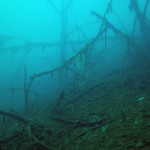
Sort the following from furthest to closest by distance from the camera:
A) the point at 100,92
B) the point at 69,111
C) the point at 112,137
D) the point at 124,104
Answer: the point at 100,92, the point at 69,111, the point at 124,104, the point at 112,137

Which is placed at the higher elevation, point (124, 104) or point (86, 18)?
point (86, 18)

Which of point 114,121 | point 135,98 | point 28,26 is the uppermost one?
point 28,26

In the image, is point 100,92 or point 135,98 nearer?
point 135,98

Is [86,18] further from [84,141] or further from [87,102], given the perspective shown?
[84,141]

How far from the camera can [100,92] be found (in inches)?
261

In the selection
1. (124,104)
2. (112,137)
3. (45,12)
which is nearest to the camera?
(112,137)

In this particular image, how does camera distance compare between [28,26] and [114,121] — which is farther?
[28,26]

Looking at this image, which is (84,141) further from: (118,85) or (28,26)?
(28,26)

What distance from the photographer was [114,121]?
3.69 meters

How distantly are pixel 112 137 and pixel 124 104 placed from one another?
192 cm

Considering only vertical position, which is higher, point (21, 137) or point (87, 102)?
point (87, 102)

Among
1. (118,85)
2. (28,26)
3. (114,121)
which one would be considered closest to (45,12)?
(28,26)

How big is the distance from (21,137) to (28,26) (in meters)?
36.0

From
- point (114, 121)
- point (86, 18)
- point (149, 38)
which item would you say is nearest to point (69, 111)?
A: point (114, 121)
